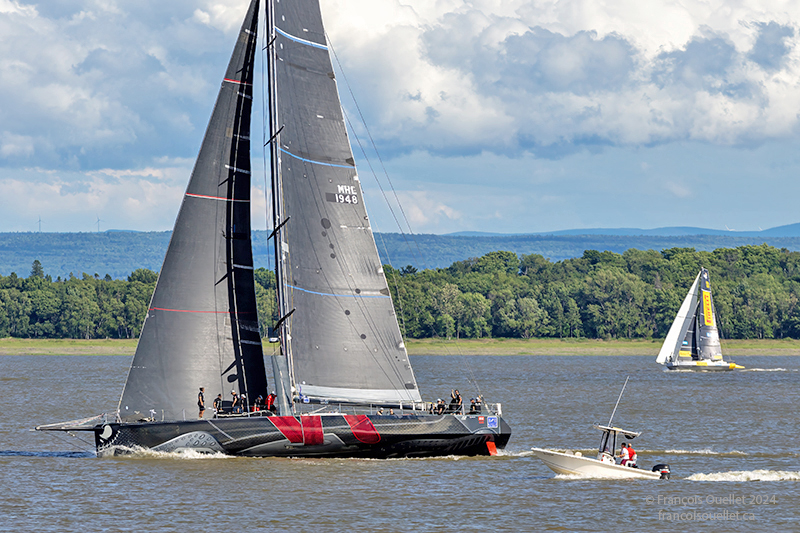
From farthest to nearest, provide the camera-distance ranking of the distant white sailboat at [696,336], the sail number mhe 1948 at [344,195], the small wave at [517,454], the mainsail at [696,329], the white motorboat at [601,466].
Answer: the distant white sailboat at [696,336], the mainsail at [696,329], the small wave at [517,454], the sail number mhe 1948 at [344,195], the white motorboat at [601,466]

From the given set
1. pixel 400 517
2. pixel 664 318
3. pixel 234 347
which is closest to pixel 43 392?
pixel 234 347

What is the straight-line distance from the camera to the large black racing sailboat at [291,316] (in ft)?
Result: 133

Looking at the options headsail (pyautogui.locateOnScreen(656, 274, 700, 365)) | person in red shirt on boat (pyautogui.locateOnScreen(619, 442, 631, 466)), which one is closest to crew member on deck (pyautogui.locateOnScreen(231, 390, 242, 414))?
A: person in red shirt on boat (pyautogui.locateOnScreen(619, 442, 631, 466))

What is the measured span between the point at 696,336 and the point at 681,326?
188cm

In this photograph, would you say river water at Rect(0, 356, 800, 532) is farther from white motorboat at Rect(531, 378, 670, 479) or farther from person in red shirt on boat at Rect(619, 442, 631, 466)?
person in red shirt on boat at Rect(619, 442, 631, 466)

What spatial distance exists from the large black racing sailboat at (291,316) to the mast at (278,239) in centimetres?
5

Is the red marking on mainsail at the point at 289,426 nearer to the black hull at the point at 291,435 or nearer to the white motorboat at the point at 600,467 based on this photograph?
the black hull at the point at 291,435

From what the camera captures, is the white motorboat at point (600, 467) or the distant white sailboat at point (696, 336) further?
the distant white sailboat at point (696, 336)

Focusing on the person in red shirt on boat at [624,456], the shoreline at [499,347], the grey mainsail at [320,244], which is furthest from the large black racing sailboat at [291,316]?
the shoreline at [499,347]

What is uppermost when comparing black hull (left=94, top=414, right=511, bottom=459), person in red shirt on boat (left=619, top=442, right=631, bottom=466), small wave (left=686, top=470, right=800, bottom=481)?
black hull (left=94, top=414, right=511, bottom=459)

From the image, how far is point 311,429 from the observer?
1564 inches

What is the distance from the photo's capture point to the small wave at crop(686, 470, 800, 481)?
129ft

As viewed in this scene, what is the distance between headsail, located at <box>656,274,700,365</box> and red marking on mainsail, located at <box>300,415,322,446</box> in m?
88.2

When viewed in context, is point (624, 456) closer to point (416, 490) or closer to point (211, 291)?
point (416, 490)
